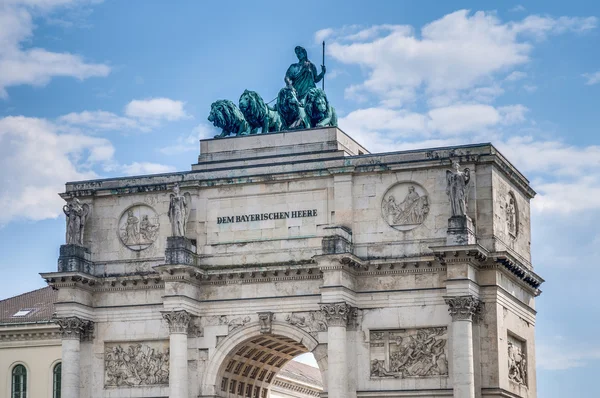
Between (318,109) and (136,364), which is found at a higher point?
(318,109)

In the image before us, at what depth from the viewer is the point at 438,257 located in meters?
48.7

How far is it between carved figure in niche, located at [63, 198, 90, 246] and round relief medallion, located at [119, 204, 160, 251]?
4.92 ft

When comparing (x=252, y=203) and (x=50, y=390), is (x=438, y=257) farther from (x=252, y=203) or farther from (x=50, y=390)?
(x=50, y=390)

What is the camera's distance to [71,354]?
5306 centimetres

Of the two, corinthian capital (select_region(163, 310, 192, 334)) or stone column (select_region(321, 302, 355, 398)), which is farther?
corinthian capital (select_region(163, 310, 192, 334))

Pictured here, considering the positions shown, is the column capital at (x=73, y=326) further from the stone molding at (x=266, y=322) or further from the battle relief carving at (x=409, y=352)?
the battle relief carving at (x=409, y=352)

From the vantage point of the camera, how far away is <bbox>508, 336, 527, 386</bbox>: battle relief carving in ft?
165

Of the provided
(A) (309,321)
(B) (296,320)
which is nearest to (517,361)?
(A) (309,321)

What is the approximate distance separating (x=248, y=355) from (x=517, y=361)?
33.4 feet

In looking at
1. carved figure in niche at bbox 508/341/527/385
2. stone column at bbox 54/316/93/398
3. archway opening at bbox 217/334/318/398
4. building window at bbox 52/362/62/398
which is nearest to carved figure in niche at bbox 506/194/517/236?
carved figure in niche at bbox 508/341/527/385

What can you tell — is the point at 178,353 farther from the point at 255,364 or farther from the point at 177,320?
the point at 255,364

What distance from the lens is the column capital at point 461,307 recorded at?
4788 cm

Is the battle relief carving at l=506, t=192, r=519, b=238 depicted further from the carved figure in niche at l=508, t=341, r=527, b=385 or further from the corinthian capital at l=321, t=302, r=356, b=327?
the corinthian capital at l=321, t=302, r=356, b=327

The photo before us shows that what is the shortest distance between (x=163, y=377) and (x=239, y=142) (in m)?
9.43
